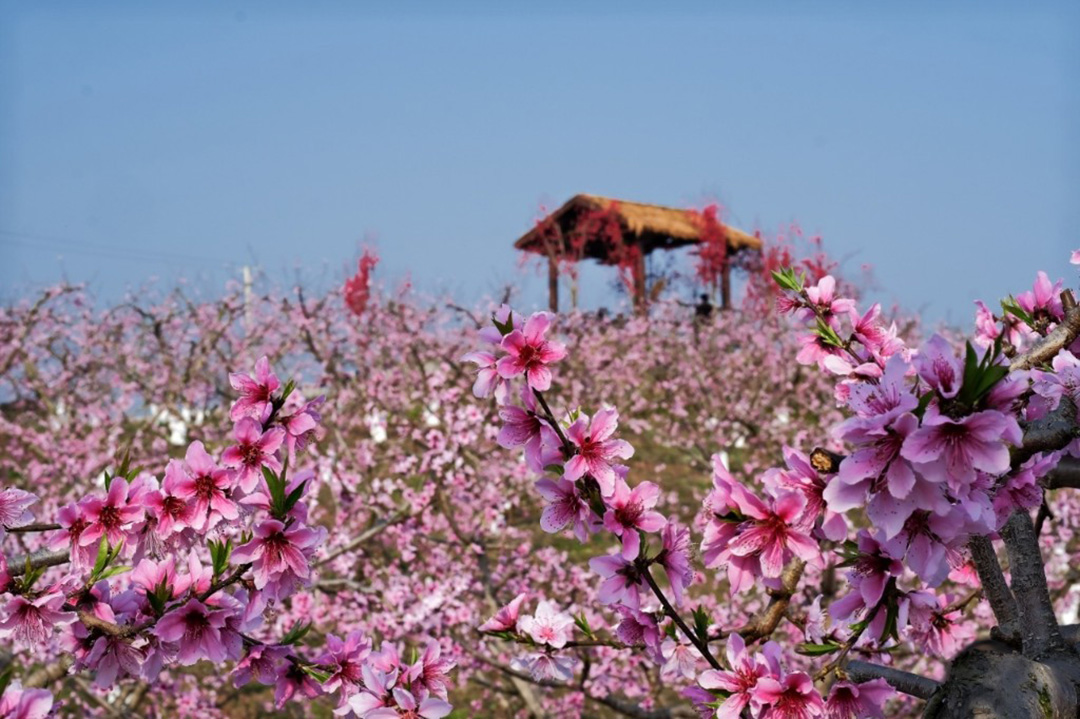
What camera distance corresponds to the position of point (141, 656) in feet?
7.09

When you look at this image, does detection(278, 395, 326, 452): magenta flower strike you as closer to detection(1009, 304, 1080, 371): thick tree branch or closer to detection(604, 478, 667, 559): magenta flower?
detection(604, 478, 667, 559): magenta flower

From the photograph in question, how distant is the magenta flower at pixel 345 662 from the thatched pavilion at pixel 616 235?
24.9m

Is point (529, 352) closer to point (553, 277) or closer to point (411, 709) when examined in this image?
point (411, 709)

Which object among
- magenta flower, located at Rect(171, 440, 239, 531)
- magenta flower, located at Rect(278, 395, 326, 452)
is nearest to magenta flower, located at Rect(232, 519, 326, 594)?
magenta flower, located at Rect(171, 440, 239, 531)

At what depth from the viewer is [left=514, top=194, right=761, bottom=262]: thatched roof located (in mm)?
28438

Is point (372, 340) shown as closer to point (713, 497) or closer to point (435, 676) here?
point (435, 676)

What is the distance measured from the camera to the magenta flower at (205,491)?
84.0 inches

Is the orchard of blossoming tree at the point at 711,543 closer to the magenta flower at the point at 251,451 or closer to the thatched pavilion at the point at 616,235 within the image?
the magenta flower at the point at 251,451

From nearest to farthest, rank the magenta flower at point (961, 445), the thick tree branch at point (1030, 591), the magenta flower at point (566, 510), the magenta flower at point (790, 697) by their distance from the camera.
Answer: the magenta flower at point (961, 445), the magenta flower at point (790, 697), the magenta flower at point (566, 510), the thick tree branch at point (1030, 591)

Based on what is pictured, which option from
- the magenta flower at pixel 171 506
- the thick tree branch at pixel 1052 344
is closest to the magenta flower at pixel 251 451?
the magenta flower at pixel 171 506

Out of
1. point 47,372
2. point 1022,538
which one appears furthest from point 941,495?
point 47,372

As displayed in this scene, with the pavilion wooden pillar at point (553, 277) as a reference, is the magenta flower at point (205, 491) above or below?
above

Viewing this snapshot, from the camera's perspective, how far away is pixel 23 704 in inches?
60.4

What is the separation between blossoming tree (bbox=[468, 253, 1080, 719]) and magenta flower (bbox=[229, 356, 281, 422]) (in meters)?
0.66
